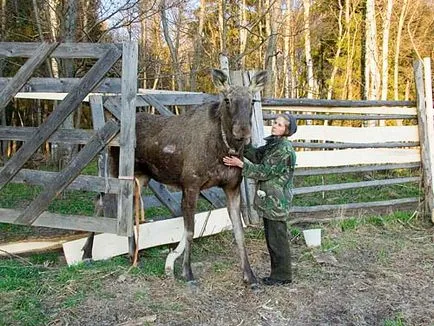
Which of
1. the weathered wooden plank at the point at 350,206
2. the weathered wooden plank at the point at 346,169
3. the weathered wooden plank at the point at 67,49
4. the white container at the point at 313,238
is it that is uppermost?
the weathered wooden plank at the point at 67,49

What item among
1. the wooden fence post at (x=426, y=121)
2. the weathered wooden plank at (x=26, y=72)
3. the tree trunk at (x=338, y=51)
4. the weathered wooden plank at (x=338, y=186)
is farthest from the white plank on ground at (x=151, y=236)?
the tree trunk at (x=338, y=51)

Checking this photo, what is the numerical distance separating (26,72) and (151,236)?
2519 millimetres

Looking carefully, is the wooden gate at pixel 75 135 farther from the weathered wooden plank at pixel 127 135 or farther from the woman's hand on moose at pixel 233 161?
the woman's hand on moose at pixel 233 161

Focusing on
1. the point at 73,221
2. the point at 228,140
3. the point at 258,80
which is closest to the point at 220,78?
the point at 258,80

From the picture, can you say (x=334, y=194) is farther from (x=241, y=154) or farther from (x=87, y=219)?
(x=87, y=219)

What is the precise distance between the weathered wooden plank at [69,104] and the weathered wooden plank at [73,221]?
593mm

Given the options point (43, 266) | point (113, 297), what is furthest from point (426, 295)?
point (43, 266)

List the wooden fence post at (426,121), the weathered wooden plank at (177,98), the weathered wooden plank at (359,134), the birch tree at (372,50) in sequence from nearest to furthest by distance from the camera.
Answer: the weathered wooden plank at (177,98)
the weathered wooden plank at (359,134)
the wooden fence post at (426,121)
the birch tree at (372,50)

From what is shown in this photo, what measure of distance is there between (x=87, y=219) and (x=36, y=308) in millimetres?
1024

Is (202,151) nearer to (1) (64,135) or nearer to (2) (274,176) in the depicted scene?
(2) (274,176)

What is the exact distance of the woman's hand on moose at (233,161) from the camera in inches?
202

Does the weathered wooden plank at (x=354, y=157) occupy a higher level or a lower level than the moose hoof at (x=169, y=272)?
higher

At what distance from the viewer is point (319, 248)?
255 inches

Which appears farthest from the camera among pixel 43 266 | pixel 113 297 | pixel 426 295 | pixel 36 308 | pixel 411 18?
pixel 411 18
